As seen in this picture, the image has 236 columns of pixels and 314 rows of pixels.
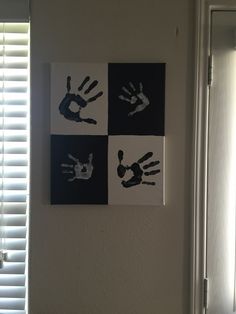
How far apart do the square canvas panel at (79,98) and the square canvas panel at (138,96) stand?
1.5 inches

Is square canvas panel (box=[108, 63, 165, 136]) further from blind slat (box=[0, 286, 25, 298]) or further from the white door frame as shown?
blind slat (box=[0, 286, 25, 298])

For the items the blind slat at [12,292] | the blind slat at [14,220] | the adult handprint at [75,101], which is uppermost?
the adult handprint at [75,101]

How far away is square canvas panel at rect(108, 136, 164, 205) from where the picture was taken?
124 cm

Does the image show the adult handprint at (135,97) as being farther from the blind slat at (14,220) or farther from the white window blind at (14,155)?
the blind slat at (14,220)

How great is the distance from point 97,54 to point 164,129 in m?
0.39

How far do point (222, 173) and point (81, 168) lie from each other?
545mm

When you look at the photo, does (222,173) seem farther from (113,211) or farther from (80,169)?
(80,169)

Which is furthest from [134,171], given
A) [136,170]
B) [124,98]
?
[124,98]

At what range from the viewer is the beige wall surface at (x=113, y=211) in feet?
4.09

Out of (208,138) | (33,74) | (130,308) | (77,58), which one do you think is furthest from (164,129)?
(130,308)

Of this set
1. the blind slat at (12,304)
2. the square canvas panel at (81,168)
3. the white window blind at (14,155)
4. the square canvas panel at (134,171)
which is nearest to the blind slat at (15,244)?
the white window blind at (14,155)

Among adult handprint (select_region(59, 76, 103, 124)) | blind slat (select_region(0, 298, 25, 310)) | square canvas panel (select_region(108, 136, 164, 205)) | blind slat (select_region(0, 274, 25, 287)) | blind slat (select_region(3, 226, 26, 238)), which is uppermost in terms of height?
adult handprint (select_region(59, 76, 103, 124))

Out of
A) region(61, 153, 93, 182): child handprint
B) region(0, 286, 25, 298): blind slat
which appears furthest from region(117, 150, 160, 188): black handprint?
region(0, 286, 25, 298): blind slat

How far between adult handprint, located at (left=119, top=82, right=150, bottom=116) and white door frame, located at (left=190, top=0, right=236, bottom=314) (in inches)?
7.8
